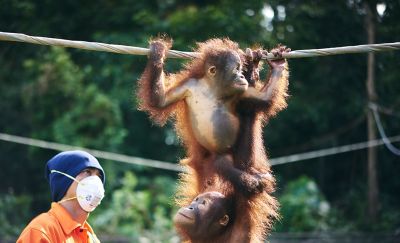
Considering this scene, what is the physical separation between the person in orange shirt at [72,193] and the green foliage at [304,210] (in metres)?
7.73

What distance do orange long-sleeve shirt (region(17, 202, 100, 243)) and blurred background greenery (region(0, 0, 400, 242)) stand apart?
670 cm

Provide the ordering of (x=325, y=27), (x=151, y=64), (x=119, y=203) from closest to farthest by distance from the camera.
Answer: (x=151, y=64) → (x=119, y=203) → (x=325, y=27)

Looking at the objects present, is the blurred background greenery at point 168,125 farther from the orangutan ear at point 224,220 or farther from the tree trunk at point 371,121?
the orangutan ear at point 224,220

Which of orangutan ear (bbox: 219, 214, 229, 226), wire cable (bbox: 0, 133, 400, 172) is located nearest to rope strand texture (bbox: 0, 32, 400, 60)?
orangutan ear (bbox: 219, 214, 229, 226)

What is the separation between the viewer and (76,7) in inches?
525

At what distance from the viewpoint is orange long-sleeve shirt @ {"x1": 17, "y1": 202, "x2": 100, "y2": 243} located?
122 inches

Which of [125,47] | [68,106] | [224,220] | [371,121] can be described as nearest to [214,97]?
[125,47]

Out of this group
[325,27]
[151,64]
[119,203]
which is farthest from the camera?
[325,27]

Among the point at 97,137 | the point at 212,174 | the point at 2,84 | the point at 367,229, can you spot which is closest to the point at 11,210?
the point at 97,137

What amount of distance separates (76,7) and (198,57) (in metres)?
9.97

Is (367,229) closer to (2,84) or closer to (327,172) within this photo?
(327,172)

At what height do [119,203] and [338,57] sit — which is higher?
[338,57]

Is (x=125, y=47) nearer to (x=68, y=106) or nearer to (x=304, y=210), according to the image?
(x=304, y=210)

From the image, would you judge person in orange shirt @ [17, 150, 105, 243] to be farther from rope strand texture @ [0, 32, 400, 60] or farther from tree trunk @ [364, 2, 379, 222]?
tree trunk @ [364, 2, 379, 222]
